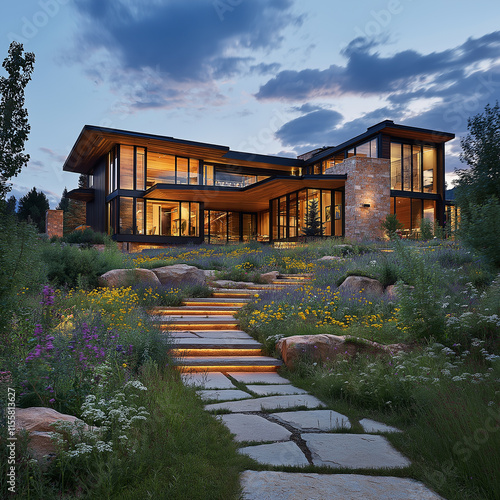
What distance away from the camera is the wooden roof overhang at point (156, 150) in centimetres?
2119

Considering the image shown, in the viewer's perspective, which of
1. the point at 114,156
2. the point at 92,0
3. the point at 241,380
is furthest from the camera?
the point at 114,156

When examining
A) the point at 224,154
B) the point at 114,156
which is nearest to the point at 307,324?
the point at 114,156

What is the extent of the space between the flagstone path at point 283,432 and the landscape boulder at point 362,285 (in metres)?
2.98

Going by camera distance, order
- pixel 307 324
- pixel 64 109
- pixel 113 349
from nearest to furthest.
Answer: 1. pixel 113 349
2. pixel 307 324
3. pixel 64 109

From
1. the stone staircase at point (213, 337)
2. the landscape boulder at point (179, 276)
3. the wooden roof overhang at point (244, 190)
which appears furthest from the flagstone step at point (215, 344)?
the wooden roof overhang at point (244, 190)

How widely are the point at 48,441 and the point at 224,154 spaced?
25.2 m

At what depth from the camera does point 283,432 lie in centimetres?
300

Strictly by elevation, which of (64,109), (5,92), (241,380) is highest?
(64,109)

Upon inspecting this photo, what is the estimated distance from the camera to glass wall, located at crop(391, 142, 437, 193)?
2350cm

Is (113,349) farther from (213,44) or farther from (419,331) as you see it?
(213,44)

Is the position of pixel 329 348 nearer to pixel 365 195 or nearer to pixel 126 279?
pixel 126 279

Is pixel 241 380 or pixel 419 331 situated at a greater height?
pixel 419 331

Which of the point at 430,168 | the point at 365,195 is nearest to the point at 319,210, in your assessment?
the point at 365,195

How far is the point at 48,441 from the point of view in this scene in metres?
2.14
